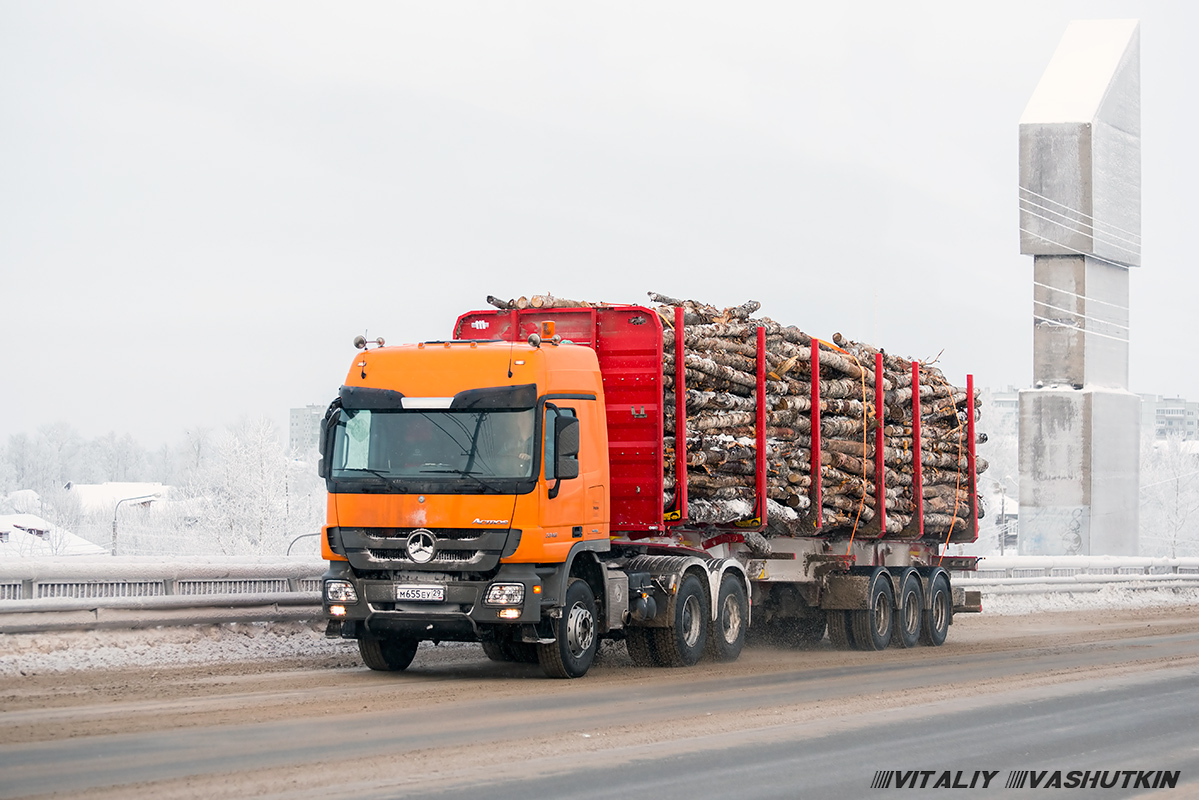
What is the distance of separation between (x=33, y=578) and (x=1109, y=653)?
11.9 meters

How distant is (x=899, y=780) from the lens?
26.7 feet

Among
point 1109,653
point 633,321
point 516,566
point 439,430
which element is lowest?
point 1109,653

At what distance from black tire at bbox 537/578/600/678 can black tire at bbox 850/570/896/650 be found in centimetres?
608

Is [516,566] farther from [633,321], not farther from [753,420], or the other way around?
[753,420]

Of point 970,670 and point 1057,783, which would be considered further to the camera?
point 970,670

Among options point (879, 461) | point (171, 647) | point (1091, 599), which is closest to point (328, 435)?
point (171, 647)

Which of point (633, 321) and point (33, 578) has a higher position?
point (633, 321)

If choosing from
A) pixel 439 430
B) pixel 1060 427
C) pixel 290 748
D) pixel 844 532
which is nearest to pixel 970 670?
pixel 844 532

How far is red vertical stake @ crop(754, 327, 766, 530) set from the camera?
53.2 ft

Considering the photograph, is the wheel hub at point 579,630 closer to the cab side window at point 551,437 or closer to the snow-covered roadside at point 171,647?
the cab side window at point 551,437

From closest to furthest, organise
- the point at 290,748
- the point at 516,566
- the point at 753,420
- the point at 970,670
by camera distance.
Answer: the point at 290,748, the point at 516,566, the point at 970,670, the point at 753,420

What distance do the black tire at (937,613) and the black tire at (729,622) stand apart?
5.18 m

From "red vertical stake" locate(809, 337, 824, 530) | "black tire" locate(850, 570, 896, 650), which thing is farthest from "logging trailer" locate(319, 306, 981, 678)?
"black tire" locate(850, 570, 896, 650)

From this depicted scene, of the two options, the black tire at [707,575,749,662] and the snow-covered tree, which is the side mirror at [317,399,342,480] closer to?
the black tire at [707,575,749,662]
